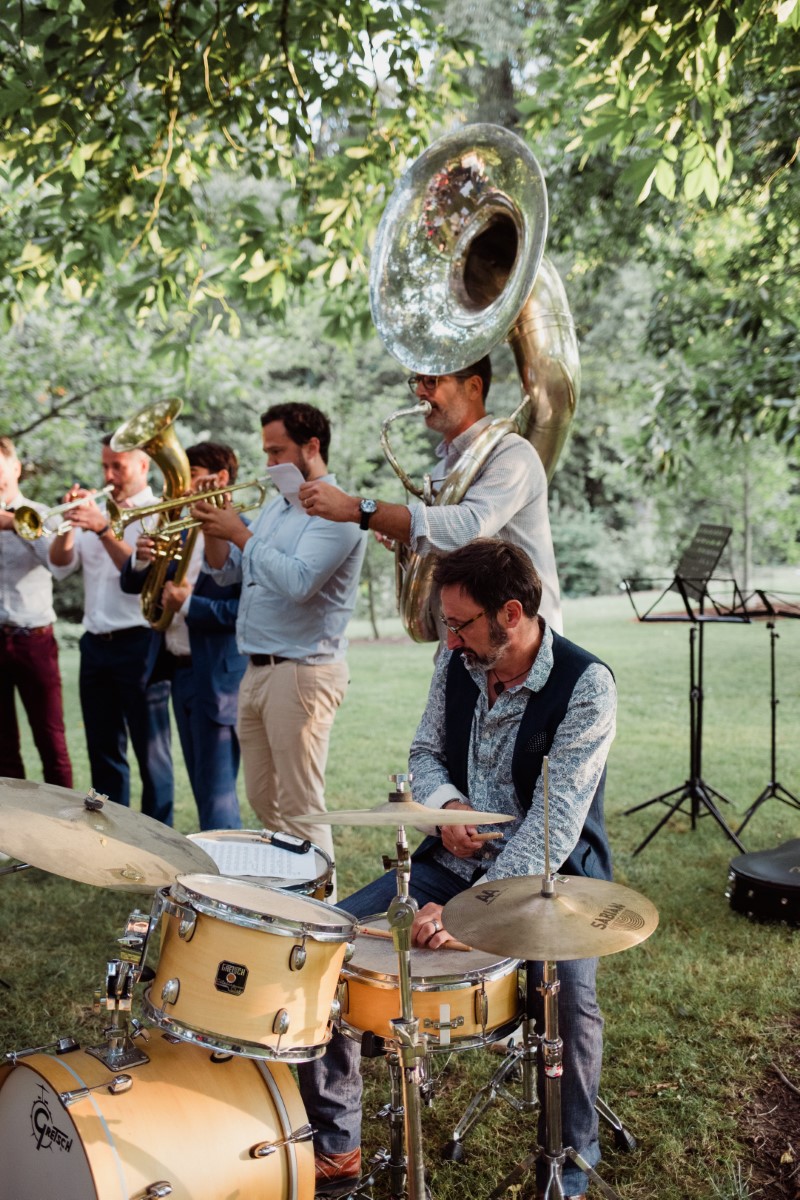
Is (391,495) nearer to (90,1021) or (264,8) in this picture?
(264,8)

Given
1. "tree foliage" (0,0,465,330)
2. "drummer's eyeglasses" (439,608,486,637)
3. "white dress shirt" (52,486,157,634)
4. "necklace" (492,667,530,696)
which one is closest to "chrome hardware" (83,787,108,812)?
"drummer's eyeglasses" (439,608,486,637)

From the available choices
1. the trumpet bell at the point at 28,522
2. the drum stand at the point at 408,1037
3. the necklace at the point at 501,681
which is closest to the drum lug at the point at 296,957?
the drum stand at the point at 408,1037

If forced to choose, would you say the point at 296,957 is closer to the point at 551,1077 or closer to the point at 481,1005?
the point at 481,1005

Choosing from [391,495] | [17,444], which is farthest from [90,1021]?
[391,495]

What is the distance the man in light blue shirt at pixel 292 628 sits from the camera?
151 inches

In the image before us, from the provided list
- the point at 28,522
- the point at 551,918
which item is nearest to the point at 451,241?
the point at 28,522

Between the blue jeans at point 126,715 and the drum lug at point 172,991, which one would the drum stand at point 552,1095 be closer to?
the drum lug at point 172,991

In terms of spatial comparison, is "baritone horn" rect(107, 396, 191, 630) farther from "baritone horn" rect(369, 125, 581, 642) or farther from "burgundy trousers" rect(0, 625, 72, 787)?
"baritone horn" rect(369, 125, 581, 642)

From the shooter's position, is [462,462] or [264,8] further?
[264,8]

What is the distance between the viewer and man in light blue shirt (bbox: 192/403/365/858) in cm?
385

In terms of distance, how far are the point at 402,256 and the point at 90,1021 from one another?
9.56 ft

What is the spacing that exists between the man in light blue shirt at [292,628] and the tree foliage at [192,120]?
69.9 inches

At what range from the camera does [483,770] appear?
2.73m

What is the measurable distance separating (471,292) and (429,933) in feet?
7.58
